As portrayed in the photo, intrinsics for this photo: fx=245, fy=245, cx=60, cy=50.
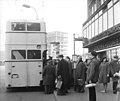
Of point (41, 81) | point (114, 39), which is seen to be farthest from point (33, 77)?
point (114, 39)

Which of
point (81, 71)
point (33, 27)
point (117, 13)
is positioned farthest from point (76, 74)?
point (117, 13)

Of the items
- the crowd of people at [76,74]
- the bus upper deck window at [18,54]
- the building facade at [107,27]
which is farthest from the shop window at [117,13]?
the bus upper deck window at [18,54]

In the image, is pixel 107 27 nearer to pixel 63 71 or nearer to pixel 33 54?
pixel 33 54

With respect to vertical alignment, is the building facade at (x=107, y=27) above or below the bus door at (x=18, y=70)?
above

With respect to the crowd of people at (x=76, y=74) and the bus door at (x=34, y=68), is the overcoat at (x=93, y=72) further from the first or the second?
the bus door at (x=34, y=68)

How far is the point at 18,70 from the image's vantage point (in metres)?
12.4

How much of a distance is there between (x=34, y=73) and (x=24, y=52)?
120cm

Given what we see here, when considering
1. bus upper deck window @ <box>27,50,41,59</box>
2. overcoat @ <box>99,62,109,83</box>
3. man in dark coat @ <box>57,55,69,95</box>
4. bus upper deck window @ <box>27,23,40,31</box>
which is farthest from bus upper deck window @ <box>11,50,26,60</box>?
overcoat @ <box>99,62,109,83</box>

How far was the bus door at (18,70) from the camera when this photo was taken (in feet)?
40.5

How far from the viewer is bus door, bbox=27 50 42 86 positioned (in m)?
12.5

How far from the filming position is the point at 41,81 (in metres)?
12.6

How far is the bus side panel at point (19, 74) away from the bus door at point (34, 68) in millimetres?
255

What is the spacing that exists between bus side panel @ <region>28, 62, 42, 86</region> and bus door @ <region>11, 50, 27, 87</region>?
25 centimetres

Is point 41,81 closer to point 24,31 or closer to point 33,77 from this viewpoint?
point 33,77
